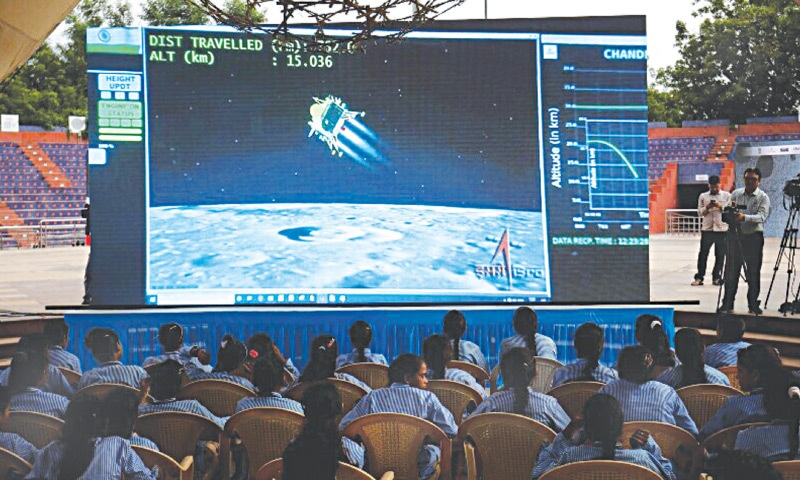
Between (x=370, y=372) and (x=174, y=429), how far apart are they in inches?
63.5

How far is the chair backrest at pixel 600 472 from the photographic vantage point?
334cm

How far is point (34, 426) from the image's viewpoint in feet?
14.1

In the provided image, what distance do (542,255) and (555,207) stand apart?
413 millimetres

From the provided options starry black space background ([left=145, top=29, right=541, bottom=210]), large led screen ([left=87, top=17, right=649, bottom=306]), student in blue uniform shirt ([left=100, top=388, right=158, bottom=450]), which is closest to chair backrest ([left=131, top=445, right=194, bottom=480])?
student in blue uniform shirt ([left=100, top=388, right=158, bottom=450])

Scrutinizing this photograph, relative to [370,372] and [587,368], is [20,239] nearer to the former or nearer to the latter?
[370,372]

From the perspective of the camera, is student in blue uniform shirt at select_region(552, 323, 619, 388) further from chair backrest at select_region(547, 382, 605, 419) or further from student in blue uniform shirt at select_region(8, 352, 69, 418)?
student in blue uniform shirt at select_region(8, 352, 69, 418)

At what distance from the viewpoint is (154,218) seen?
8.42 m

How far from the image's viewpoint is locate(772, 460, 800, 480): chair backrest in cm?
317

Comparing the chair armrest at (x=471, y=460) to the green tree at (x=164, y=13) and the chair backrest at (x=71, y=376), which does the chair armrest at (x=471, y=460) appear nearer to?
the chair backrest at (x=71, y=376)

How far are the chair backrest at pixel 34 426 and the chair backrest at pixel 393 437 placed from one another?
4.05 feet

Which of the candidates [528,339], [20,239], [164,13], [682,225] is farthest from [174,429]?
[164,13]

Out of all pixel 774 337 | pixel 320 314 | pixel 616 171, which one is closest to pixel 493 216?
pixel 616 171

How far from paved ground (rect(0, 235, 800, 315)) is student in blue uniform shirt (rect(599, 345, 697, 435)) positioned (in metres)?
A: 3.76

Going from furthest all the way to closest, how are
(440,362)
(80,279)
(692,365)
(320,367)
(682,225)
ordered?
(682,225), (80,279), (440,362), (320,367), (692,365)
